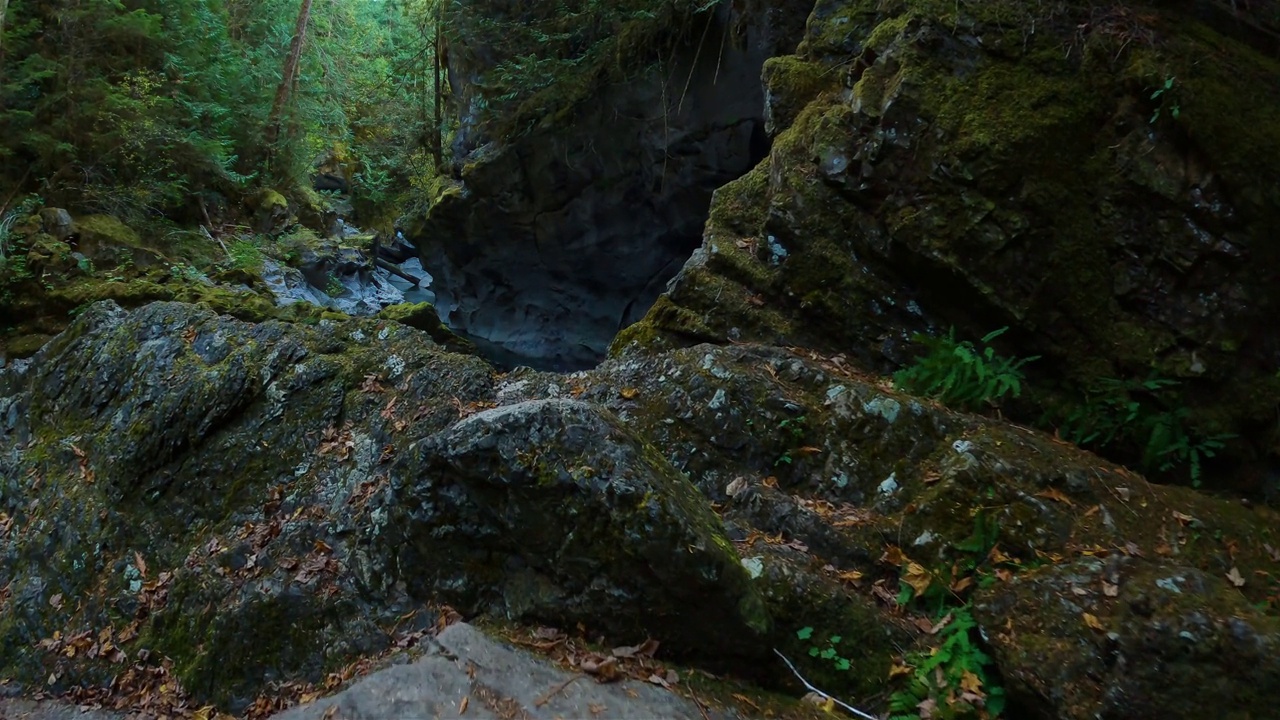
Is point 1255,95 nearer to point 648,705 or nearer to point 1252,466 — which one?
point 1252,466

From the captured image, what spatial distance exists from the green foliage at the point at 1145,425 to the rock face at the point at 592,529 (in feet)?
1.49

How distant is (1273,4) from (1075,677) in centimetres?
544

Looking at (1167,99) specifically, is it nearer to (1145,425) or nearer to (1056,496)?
(1145,425)

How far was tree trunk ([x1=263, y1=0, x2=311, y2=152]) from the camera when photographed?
18.6m

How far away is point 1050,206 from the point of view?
5535 millimetres

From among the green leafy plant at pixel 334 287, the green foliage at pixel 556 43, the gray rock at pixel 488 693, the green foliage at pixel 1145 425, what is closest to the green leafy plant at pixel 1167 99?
the green foliage at pixel 1145 425

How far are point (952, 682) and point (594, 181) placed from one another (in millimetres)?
15314

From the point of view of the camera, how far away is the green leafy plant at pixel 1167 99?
16.8 ft

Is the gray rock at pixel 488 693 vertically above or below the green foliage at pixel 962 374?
below

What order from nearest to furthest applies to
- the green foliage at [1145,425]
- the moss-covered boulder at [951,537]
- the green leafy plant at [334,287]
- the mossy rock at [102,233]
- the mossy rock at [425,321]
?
the moss-covered boulder at [951,537]
the green foliage at [1145,425]
the mossy rock at [425,321]
the mossy rock at [102,233]
the green leafy plant at [334,287]

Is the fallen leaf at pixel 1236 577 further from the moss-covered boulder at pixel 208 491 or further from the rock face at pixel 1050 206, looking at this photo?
the moss-covered boulder at pixel 208 491

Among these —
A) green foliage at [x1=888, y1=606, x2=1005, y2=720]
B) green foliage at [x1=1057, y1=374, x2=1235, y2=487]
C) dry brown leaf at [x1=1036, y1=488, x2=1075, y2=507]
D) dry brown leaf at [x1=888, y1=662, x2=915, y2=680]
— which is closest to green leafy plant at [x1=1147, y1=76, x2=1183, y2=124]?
green foliage at [x1=1057, y1=374, x2=1235, y2=487]

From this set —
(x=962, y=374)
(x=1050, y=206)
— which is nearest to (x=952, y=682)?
(x=962, y=374)

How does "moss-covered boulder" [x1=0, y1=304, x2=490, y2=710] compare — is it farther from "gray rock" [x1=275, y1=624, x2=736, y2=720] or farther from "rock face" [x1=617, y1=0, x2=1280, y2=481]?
"rock face" [x1=617, y1=0, x2=1280, y2=481]
